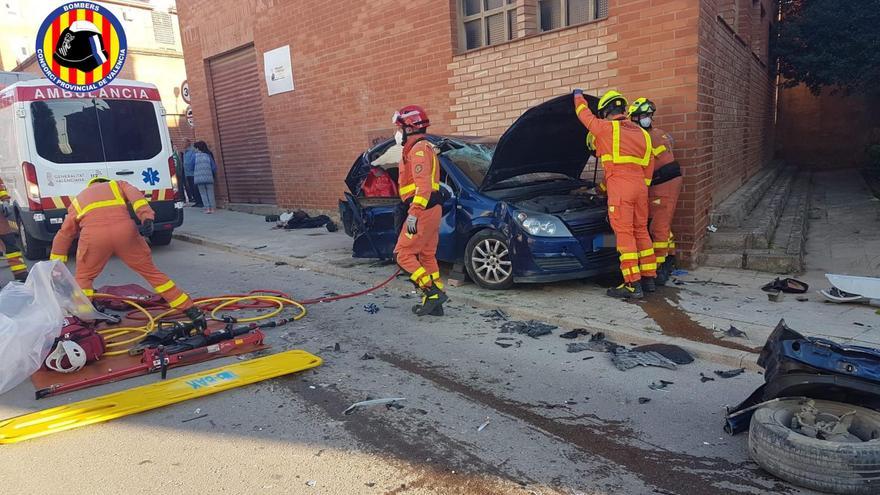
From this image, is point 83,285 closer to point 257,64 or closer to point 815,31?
point 257,64

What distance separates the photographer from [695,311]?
519cm

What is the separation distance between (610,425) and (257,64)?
12209mm

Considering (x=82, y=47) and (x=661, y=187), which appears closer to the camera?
Answer: (x=661, y=187)

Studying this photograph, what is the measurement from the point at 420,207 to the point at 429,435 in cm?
253

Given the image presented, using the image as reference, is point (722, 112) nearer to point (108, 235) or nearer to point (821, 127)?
point (108, 235)

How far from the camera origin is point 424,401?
369 centimetres

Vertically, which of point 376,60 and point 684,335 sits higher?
point 376,60

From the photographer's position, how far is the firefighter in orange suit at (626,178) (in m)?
5.49

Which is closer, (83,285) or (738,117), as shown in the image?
(83,285)

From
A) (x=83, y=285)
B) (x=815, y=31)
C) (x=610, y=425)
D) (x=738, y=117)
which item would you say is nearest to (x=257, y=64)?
(x=83, y=285)

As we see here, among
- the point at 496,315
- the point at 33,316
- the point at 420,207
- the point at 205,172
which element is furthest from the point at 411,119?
the point at 205,172

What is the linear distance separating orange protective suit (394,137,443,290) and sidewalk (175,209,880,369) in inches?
25.5

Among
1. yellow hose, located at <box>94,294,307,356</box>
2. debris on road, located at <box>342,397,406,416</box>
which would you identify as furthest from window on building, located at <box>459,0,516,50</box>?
debris on road, located at <box>342,397,406,416</box>

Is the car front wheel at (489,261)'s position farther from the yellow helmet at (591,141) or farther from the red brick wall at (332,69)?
the red brick wall at (332,69)
